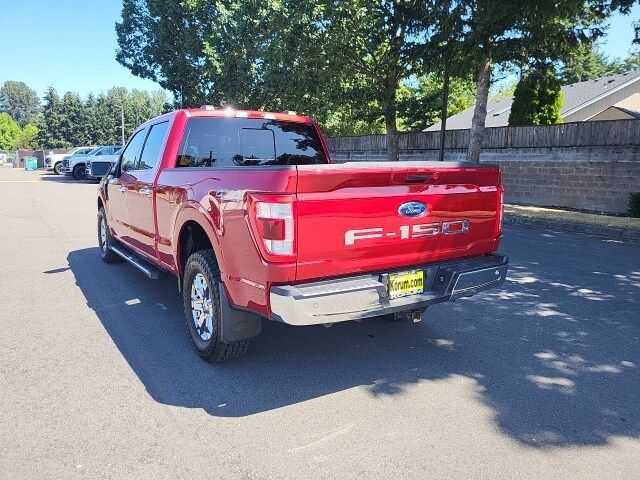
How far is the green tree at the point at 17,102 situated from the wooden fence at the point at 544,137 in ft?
594

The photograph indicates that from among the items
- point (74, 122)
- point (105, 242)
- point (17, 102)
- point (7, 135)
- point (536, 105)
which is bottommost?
→ point (105, 242)

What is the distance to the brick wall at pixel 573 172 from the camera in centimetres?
1390

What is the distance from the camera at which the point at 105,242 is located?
7402mm

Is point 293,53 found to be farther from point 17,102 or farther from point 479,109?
point 17,102

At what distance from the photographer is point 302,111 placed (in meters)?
25.9

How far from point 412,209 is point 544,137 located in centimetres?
1440

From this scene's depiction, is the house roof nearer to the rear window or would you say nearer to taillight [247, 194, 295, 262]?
the rear window

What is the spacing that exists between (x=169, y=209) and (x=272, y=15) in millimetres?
19774

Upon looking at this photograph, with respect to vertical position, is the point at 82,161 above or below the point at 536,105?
below

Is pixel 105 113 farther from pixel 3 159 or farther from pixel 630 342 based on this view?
pixel 630 342

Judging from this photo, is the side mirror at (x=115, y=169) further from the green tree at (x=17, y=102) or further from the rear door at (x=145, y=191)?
the green tree at (x=17, y=102)

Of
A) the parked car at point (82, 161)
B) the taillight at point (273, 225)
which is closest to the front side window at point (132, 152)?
the taillight at point (273, 225)

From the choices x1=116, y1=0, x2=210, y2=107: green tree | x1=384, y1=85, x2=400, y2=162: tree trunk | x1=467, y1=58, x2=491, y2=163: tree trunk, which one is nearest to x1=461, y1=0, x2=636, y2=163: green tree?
x1=467, y1=58, x2=491, y2=163: tree trunk

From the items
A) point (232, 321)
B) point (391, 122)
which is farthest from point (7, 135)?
point (232, 321)
